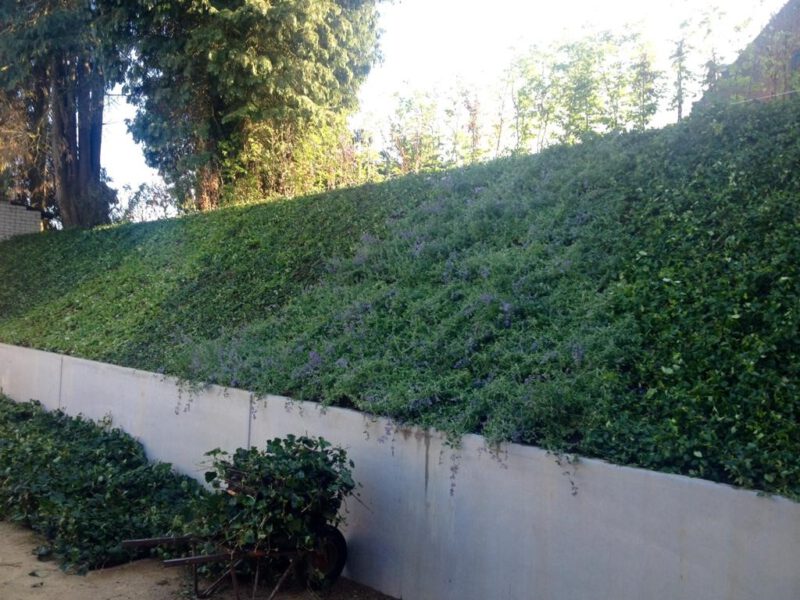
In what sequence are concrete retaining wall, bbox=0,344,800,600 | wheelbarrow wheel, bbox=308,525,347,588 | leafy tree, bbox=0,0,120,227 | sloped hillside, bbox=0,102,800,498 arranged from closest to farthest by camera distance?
1. concrete retaining wall, bbox=0,344,800,600
2. sloped hillside, bbox=0,102,800,498
3. wheelbarrow wheel, bbox=308,525,347,588
4. leafy tree, bbox=0,0,120,227

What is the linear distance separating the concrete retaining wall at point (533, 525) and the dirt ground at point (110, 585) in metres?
0.39

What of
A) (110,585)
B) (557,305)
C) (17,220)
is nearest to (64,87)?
(17,220)

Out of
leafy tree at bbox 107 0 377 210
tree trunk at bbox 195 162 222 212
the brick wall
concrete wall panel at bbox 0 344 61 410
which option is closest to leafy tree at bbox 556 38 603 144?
leafy tree at bbox 107 0 377 210

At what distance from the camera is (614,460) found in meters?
4.33

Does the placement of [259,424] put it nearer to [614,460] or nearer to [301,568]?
[301,568]

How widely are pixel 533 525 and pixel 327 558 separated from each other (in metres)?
1.55

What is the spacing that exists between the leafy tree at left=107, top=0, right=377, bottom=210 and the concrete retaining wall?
8.85 m

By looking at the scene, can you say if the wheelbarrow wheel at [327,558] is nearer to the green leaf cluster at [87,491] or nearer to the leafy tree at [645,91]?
the green leaf cluster at [87,491]

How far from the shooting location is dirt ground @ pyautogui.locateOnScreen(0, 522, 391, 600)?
538 centimetres

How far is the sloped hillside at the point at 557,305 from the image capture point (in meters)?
4.43

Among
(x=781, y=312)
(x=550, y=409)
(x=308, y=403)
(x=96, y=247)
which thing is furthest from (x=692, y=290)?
(x=96, y=247)

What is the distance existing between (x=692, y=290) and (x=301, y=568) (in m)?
3.29

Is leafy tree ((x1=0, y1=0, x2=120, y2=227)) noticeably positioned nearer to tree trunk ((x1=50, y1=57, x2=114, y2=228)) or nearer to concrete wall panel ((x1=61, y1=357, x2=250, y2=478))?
tree trunk ((x1=50, y1=57, x2=114, y2=228))

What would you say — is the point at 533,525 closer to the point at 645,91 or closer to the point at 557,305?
the point at 557,305
